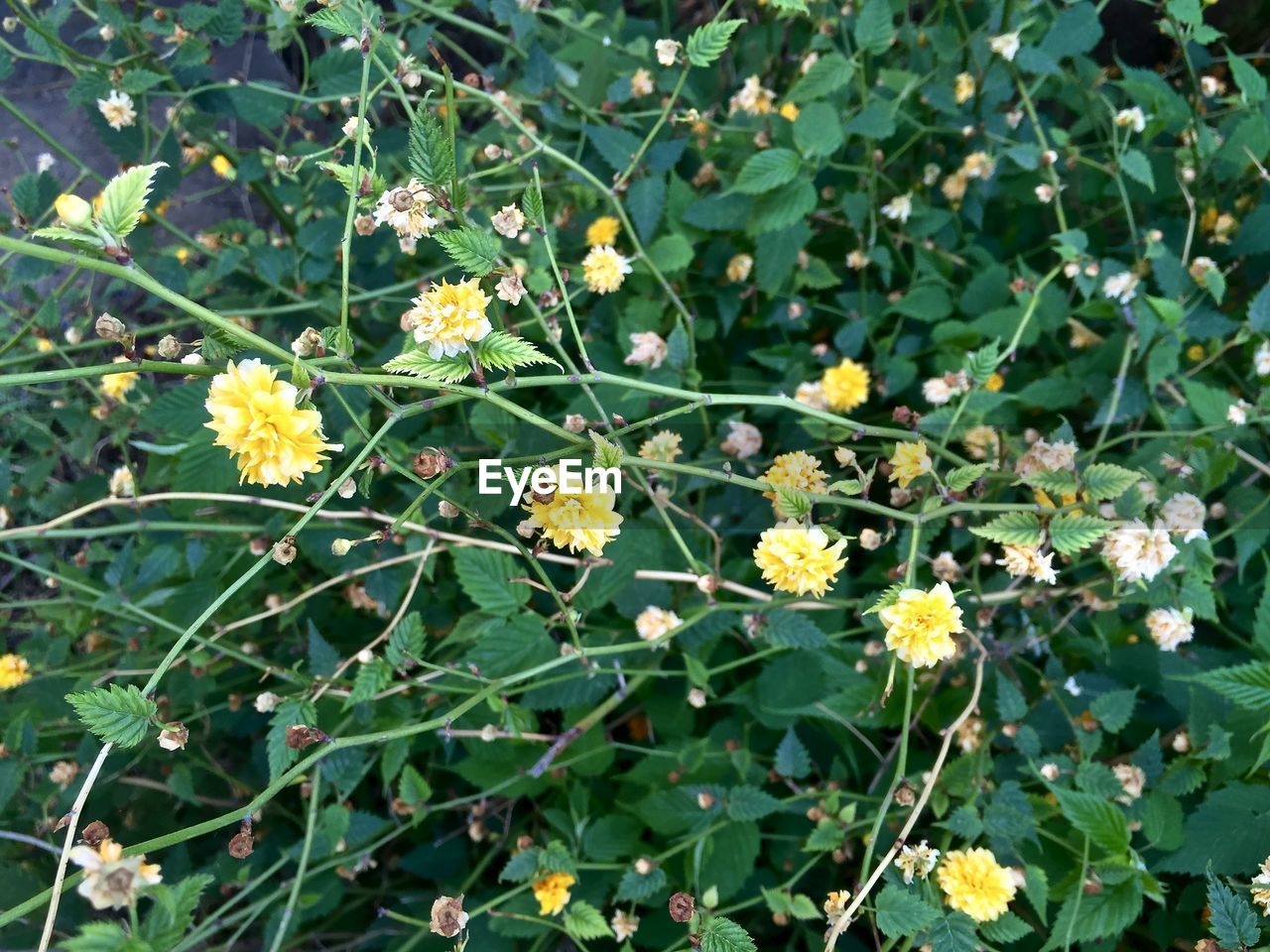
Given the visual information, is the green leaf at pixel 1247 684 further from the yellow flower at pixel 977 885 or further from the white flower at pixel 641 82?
the white flower at pixel 641 82

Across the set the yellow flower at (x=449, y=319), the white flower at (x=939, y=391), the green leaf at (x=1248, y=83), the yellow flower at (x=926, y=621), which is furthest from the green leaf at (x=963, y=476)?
the green leaf at (x=1248, y=83)

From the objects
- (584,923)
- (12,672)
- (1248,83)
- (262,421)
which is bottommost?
(12,672)

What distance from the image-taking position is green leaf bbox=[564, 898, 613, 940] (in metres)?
1.30

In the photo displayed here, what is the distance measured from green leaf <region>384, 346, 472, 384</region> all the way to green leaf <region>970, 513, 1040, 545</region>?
77 cm

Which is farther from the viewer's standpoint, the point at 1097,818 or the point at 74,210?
the point at 1097,818

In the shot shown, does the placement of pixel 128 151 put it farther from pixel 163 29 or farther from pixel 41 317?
pixel 41 317

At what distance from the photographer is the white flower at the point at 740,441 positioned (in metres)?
1.67

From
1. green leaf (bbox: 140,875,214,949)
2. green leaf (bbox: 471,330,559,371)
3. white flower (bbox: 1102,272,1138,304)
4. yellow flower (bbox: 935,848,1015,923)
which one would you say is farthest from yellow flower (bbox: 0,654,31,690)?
white flower (bbox: 1102,272,1138,304)

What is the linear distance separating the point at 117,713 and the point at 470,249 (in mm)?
727

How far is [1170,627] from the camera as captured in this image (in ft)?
4.68

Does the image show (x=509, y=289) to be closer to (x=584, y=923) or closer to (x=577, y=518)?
(x=577, y=518)

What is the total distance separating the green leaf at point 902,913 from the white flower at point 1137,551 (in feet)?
1.93

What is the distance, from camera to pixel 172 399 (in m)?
1.67

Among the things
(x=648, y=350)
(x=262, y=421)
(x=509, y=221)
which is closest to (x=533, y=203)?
(x=509, y=221)
